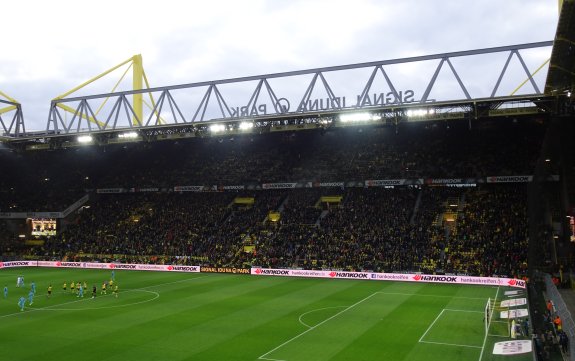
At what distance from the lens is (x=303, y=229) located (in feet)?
178

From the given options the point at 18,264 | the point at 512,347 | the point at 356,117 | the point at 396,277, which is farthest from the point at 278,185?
the point at 512,347

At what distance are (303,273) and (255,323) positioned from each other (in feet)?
67.1

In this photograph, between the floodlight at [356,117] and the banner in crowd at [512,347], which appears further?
the floodlight at [356,117]

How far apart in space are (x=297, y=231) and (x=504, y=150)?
2369 cm

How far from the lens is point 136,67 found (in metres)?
60.5

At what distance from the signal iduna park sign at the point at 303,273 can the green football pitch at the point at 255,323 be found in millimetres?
1730

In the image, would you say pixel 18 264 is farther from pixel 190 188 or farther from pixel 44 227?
pixel 190 188

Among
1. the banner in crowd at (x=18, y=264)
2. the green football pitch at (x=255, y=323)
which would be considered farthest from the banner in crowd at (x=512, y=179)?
the banner in crowd at (x=18, y=264)

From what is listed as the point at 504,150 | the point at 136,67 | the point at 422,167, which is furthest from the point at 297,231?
the point at 136,67

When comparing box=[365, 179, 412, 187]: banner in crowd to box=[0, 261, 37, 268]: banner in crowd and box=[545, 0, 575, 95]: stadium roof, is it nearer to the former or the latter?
box=[545, 0, 575, 95]: stadium roof

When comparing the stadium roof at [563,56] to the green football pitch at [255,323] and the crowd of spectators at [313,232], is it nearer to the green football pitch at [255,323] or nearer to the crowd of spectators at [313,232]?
the green football pitch at [255,323]

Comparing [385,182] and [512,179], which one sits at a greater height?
[385,182]

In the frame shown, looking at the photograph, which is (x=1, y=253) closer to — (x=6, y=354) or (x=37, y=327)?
(x=37, y=327)

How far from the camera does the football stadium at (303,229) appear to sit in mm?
23000
